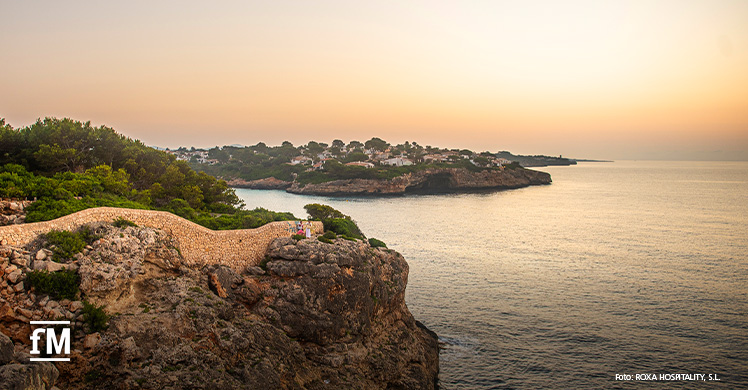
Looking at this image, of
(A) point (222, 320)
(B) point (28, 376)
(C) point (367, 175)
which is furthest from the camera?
(C) point (367, 175)

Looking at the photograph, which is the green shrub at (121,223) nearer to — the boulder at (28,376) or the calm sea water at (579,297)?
the boulder at (28,376)

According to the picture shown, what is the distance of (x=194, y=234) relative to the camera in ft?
61.3

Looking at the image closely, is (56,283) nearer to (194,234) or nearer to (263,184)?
(194,234)

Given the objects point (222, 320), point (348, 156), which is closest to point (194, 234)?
point (222, 320)

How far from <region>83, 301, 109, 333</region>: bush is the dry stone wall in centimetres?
344

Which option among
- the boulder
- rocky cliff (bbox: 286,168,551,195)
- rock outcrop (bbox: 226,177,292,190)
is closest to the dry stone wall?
the boulder

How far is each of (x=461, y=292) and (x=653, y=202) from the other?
6279 cm

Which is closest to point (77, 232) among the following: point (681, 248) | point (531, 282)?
point (531, 282)

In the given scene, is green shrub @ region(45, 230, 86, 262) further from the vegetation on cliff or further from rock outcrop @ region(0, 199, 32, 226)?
rock outcrop @ region(0, 199, 32, 226)

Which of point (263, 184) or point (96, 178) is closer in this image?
point (96, 178)

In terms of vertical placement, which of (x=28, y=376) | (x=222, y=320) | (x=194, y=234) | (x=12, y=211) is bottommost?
(x=222, y=320)

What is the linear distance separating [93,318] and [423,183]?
9823 cm

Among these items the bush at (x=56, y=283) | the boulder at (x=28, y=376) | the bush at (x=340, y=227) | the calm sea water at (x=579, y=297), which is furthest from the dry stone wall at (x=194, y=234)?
the calm sea water at (x=579, y=297)

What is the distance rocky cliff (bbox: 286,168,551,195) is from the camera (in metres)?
99.1
